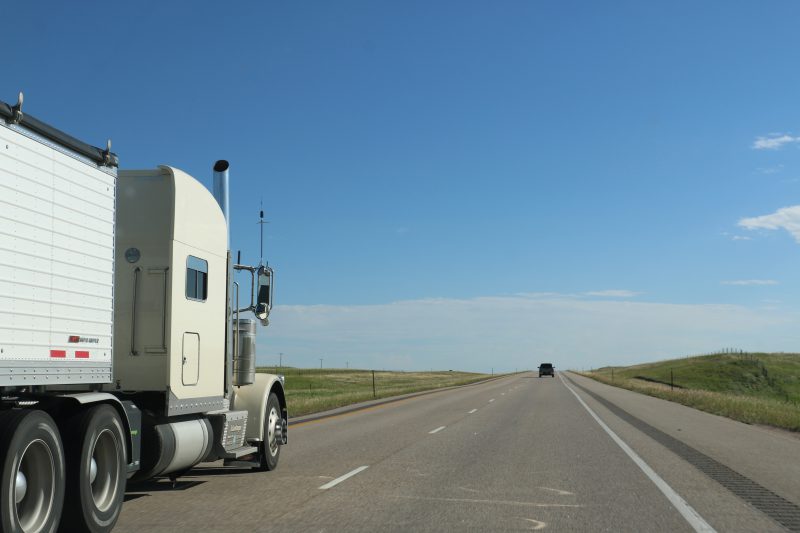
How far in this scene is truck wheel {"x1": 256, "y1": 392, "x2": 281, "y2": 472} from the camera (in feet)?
39.3

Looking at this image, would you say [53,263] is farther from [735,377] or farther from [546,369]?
[735,377]

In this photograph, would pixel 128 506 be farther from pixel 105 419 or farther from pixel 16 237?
pixel 16 237

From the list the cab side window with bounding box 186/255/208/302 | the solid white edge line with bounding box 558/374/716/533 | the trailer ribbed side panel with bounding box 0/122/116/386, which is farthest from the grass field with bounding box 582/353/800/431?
the trailer ribbed side panel with bounding box 0/122/116/386

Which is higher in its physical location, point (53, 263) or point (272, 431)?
point (53, 263)

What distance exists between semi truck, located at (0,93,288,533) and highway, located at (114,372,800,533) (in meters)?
0.69

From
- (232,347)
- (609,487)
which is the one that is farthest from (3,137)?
(609,487)

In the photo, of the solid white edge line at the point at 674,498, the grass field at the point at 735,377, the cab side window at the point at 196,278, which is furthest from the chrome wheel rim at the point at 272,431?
the grass field at the point at 735,377

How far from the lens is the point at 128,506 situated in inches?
363

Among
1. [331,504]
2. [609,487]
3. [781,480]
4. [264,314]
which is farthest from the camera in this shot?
[264,314]

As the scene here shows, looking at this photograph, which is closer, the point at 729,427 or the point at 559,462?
the point at 559,462

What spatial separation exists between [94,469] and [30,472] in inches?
40.7

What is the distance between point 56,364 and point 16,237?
1.11 m

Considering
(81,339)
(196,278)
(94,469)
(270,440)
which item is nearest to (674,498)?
(270,440)

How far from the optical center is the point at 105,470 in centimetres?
766
